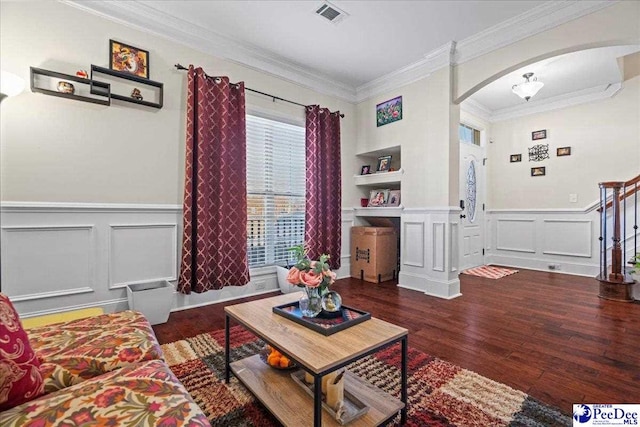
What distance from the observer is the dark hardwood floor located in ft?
5.43

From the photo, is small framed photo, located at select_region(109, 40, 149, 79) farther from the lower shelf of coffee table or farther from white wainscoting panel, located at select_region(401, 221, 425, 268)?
white wainscoting panel, located at select_region(401, 221, 425, 268)

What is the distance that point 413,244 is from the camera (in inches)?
146

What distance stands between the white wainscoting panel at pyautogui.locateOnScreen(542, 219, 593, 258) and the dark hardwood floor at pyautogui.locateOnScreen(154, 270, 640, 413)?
2.63 feet

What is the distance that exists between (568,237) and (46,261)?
20.7 ft

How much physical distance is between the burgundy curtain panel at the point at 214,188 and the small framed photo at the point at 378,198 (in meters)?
1.96

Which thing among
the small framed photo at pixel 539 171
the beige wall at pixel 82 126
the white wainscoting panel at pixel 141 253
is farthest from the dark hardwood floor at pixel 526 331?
the small framed photo at pixel 539 171

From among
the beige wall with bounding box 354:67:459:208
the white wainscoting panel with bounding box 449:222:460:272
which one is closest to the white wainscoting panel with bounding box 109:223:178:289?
the beige wall with bounding box 354:67:459:208

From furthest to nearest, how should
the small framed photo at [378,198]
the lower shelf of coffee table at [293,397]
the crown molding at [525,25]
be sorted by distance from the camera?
the small framed photo at [378,198] < the crown molding at [525,25] < the lower shelf of coffee table at [293,397]

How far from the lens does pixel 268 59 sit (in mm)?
3416

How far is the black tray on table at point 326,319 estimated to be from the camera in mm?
1311

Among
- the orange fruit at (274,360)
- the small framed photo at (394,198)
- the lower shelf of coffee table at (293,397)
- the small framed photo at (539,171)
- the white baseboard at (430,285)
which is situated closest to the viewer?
the lower shelf of coffee table at (293,397)

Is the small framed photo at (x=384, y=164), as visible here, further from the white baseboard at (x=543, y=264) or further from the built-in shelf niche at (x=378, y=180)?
the white baseboard at (x=543, y=264)

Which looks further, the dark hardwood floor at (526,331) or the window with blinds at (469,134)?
the window with blinds at (469,134)

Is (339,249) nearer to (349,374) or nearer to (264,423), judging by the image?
(349,374)
